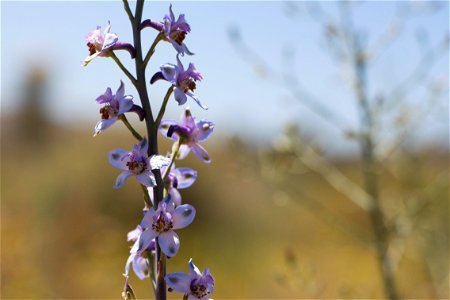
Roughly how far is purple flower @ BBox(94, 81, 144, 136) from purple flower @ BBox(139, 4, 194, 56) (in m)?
0.14

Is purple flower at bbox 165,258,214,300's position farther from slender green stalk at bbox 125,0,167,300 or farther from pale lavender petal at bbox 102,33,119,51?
pale lavender petal at bbox 102,33,119,51

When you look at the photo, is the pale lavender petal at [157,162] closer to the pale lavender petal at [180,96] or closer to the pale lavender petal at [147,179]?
the pale lavender petal at [147,179]

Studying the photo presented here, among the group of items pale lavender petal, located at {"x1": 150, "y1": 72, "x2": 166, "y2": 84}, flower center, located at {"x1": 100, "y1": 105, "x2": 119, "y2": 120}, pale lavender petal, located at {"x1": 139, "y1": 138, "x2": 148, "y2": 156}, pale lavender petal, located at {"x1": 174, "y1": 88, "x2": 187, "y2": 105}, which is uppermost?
pale lavender petal, located at {"x1": 150, "y1": 72, "x2": 166, "y2": 84}

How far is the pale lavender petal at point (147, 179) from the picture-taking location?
3.93 feet

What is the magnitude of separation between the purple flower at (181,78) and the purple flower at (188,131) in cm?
10

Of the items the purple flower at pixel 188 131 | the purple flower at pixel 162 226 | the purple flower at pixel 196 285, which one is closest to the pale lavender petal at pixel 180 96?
the purple flower at pixel 188 131

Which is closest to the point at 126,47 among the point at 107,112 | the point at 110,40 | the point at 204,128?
the point at 110,40

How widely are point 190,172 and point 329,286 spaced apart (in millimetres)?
6552

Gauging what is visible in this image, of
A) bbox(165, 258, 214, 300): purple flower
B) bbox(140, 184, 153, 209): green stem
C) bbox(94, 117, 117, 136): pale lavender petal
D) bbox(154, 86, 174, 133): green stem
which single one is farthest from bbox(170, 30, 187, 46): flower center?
bbox(165, 258, 214, 300): purple flower

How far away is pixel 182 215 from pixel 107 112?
0.90ft

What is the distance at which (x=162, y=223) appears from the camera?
121 cm

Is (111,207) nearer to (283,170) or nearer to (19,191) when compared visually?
(19,191)

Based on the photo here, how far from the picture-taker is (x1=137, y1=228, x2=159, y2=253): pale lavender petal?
1217 millimetres

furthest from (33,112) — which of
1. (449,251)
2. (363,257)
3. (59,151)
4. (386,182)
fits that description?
(449,251)
